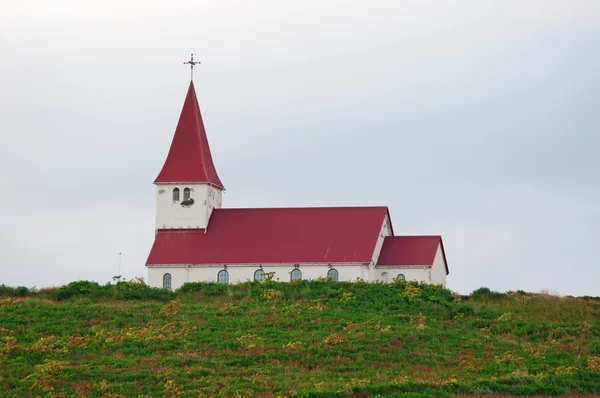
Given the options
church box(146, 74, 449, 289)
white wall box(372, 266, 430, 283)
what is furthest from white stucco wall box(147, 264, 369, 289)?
white wall box(372, 266, 430, 283)

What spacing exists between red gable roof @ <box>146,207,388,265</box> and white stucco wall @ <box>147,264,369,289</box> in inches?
12.9

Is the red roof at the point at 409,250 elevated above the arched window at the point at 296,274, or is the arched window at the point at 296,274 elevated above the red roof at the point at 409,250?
the red roof at the point at 409,250

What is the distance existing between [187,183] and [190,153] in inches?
82.3

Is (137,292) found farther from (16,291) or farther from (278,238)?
(278,238)

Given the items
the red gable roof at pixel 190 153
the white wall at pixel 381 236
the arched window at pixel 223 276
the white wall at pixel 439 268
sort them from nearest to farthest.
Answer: the white wall at pixel 381 236 < the white wall at pixel 439 268 < the arched window at pixel 223 276 < the red gable roof at pixel 190 153

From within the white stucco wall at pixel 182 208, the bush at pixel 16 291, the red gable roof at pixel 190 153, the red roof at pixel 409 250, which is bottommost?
the bush at pixel 16 291

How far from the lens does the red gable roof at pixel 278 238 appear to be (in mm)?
57781

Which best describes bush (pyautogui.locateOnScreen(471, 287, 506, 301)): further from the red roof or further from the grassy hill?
the red roof

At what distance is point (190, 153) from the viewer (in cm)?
6253

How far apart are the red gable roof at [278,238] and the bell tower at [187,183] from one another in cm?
70

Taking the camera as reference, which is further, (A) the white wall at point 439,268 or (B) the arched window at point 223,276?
(B) the arched window at point 223,276

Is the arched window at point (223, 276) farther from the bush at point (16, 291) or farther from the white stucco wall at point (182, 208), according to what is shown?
the bush at point (16, 291)

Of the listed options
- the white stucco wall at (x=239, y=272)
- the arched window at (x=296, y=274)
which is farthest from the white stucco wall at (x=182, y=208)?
the arched window at (x=296, y=274)

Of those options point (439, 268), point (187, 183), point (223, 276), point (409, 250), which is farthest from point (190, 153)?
point (439, 268)
